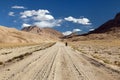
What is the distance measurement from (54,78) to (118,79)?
3.92 m

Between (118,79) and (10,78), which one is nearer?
(10,78)

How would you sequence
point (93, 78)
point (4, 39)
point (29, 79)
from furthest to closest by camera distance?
1. point (4, 39)
2. point (93, 78)
3. point (29, 79)

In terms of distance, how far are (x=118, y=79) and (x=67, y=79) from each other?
3190mm

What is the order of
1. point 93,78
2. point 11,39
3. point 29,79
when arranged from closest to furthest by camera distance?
1. point 29,79
2. point 93,78
3. point 11,39

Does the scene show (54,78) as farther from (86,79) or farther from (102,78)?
(102,78)

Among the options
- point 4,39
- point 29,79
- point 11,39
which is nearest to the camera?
point 29,79

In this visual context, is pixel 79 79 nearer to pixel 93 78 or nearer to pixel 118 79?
pixel 93 78

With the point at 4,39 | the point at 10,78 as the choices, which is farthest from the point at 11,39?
the point at 10,78

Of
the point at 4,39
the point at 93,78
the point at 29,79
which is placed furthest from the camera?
the point at 4,39

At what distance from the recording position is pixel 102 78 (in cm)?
1413

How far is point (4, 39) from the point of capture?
136 m

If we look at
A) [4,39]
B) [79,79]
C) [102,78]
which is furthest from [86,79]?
[4,39]

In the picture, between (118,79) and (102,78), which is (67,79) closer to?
(102,78)

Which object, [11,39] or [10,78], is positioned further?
[11,39]
